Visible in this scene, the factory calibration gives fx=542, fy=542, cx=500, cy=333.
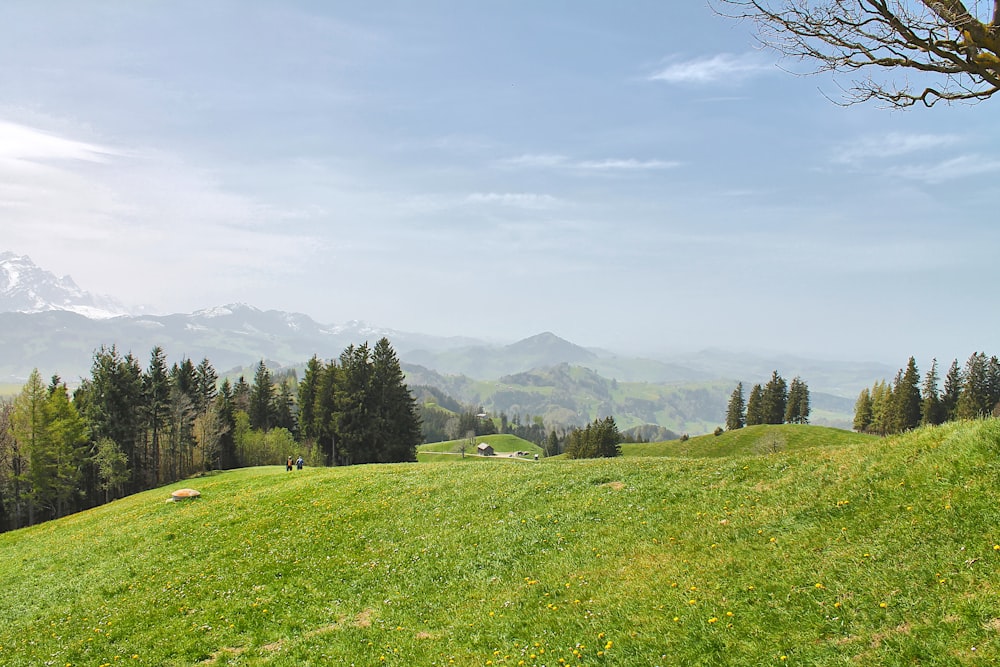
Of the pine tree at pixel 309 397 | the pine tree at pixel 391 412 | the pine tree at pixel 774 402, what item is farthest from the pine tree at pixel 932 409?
the pine tree at pixel 309 397

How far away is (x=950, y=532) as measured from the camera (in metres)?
12.1

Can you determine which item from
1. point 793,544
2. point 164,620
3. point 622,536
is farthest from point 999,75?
point 164,620

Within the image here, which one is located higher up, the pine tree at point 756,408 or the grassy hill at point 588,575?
the grassy hill at point 588,575

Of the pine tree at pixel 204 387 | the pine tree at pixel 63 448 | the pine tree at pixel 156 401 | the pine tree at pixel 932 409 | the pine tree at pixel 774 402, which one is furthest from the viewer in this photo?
the pine tree at pixel 774 402

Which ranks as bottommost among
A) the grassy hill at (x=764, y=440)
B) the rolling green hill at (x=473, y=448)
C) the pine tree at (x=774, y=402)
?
the rolling green hill at (x=473, y=448)

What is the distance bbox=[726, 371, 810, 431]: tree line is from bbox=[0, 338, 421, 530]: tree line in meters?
86.6

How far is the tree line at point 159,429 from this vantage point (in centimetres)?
6316

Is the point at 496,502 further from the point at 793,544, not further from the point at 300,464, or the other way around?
the point at 300,464

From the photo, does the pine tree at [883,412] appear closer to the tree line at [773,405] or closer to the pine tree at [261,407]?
the tree line at [773,405]

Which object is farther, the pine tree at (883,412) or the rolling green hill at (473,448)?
the rolling green hill at (473,448)

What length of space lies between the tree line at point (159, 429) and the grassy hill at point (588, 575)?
152 ft

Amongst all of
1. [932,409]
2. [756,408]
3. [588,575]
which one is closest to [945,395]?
[932,409]

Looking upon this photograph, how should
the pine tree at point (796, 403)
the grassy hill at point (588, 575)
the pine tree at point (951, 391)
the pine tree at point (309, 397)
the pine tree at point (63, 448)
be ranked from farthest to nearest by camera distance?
the pine tree at point (796, 403)
the pine tree at point (951, 391)
the pine tree at point (309, 397)
the pine tree at point (63, 448)
the grassy hill at point (588, 575)

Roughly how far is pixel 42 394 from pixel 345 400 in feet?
113
